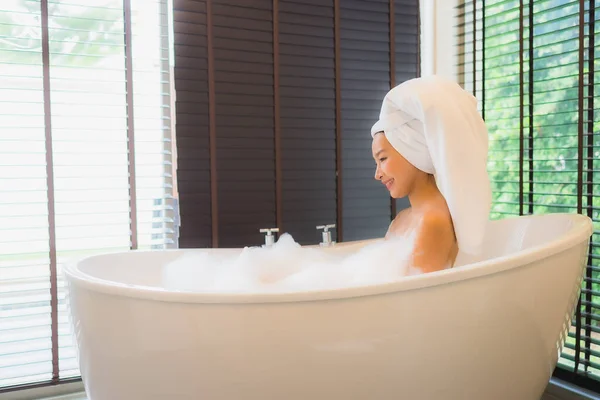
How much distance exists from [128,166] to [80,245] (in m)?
0.36

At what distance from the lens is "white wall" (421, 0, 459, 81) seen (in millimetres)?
2775

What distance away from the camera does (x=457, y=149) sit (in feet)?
4.77

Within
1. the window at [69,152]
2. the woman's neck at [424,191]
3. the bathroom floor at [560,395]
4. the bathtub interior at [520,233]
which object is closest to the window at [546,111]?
the bathroom floor at [560,395]

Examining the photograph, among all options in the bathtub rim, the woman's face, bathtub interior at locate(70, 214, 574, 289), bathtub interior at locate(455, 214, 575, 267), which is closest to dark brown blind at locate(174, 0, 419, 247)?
bathtub interior at locate(70, 214, 574, 289)

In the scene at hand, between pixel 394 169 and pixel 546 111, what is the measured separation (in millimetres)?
940

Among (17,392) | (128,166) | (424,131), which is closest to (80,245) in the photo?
(128,166)

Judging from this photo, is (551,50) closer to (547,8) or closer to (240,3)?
(547,8)

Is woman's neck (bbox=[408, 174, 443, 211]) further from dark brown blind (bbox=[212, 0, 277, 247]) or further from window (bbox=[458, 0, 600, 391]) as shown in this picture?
dark brown blind (bbox=[212, 0, 277, 247])

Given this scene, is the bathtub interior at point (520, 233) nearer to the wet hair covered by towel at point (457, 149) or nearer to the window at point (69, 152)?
the wet hair covered by towel at point (457, 149)

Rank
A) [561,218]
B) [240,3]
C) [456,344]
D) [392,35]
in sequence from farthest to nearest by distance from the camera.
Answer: [392,35] < [240,3] < [561,218] < [456,344]

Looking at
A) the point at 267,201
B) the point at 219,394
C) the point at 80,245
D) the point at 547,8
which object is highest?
the point at 547,8

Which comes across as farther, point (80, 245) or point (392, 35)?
point (392, 35)

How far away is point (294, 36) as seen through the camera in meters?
2.47

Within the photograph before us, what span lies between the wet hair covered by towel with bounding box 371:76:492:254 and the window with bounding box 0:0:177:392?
1.20 metres
